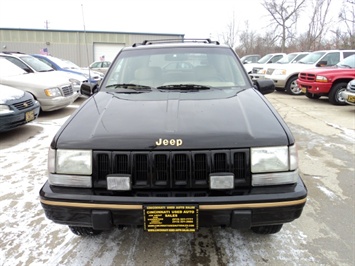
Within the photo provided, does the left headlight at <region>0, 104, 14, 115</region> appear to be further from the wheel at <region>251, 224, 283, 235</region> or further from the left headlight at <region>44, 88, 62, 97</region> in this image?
the wheel at <region>251, 224, 283, 235</region>

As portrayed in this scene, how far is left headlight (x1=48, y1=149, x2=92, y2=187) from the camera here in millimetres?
1976

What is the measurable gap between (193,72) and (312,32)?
113 ft

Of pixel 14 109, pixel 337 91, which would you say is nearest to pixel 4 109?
pixel 14 109

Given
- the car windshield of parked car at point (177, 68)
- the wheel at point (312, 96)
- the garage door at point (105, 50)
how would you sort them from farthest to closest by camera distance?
1. the garage door at point (105, 50)
2. the wheel at point (312, 96)
3. the car windshield of parked car at point (177, 68)

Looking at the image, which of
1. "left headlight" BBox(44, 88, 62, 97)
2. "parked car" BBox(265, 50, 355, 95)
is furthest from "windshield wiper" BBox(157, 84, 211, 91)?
"parked car" BBox(265, 50, 355, 95)

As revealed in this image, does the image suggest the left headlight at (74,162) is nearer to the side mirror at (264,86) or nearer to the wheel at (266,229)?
the wheel at (266,229)

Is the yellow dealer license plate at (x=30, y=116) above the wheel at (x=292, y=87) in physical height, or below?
below

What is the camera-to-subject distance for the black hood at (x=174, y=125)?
194 cm

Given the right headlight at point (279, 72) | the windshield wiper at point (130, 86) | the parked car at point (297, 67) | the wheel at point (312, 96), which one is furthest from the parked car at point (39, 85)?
the right headlight at point (279, 72)

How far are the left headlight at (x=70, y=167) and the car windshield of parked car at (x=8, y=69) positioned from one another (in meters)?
6.39

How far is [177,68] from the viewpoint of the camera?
128 inches

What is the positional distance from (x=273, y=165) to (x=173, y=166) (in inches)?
27.4

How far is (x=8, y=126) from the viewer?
5.31m

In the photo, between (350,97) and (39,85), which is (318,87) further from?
(39,85)
